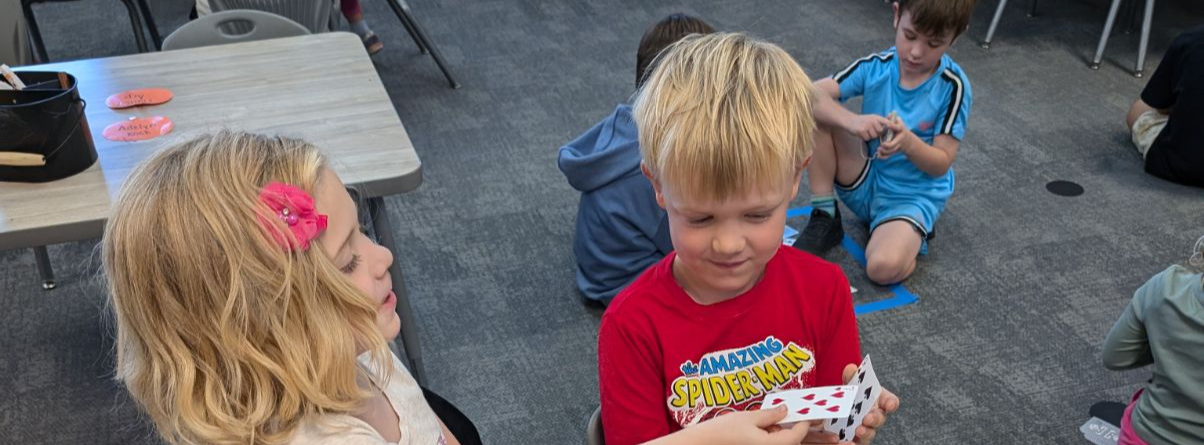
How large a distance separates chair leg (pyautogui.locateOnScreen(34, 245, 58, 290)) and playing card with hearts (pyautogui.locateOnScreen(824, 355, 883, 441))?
7.32 feet

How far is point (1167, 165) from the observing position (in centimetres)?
314

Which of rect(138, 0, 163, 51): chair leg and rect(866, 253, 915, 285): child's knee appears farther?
rect(138, 0, 163, 51): chair leg

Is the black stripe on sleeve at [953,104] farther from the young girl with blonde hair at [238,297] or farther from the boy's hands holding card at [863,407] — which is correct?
the young girl with blonde hair at [238,297]

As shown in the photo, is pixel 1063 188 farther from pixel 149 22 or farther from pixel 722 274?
pixel 149 22

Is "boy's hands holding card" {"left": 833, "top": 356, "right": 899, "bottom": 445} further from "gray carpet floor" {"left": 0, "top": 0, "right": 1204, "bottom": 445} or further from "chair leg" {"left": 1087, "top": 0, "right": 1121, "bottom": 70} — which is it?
"chair leg" {"left": 1087, "top": 0, "right": 1121, "bottom": 70}

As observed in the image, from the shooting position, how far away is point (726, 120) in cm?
117

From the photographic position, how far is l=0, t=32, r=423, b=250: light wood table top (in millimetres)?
1640

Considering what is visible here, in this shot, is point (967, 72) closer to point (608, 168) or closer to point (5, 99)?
point (608, 168)

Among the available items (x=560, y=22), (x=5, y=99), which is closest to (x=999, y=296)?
(x=5, y=99)

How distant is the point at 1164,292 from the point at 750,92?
988 millimetres

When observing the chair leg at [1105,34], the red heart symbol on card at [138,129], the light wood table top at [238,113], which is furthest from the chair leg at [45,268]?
the chair leg at [1105,34]

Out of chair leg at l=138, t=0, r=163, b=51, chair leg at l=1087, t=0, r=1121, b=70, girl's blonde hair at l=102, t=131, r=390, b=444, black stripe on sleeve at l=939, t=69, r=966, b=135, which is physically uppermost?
girl's blonde hair at l=102, t=131, r=390, b=444

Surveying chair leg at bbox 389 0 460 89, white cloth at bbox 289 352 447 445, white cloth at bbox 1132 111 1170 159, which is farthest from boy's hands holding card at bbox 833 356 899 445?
chair leg at bbox 389 0 460 89

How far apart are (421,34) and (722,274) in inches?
115
